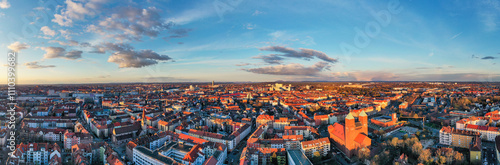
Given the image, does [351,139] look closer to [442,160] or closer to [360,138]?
[360,138]

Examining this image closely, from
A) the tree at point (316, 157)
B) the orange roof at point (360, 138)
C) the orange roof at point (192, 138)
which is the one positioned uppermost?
the orange roof at point (360, 138)

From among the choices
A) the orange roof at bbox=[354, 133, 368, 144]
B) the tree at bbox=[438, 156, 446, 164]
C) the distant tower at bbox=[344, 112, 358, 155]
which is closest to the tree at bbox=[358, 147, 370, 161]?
the orange roof at bbox=[354, 133, 368, 144]

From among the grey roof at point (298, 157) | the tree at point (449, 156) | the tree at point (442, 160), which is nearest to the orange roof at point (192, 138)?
the grey roof at point (298, 157)

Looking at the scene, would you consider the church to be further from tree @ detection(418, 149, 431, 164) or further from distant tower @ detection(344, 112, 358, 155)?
tree @ detection(418, 149, 431, 164)

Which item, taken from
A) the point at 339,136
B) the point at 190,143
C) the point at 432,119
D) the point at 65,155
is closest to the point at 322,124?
the point at 339,136

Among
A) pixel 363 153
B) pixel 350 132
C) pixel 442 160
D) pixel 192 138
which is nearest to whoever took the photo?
pixel 442 160

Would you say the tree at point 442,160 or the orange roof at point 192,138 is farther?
the orange roof at point 192,138

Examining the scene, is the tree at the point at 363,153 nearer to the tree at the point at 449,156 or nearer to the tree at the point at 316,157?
the tree at the point at 316,157

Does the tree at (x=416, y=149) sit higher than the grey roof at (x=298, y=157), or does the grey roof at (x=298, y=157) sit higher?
the tree at (x=416, y=149)

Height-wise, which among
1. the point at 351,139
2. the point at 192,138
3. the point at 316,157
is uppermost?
the point at 351,139

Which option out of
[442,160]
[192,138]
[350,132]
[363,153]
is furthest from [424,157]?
[192,138]

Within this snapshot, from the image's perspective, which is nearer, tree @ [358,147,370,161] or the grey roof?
the grey roof
